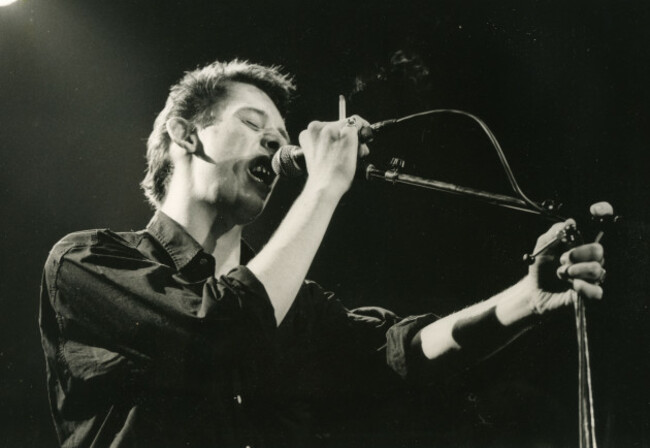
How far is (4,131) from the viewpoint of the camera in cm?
168

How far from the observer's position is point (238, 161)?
1556 mm

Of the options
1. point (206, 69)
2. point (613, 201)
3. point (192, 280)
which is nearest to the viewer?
point (192, 280)

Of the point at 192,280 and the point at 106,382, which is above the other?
the point at 192,280

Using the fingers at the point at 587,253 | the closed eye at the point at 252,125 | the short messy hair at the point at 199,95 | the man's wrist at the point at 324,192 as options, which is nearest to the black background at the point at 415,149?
the short messy hair at the point at 199,95

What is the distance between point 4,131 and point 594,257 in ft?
5.01

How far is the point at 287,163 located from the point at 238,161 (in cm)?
23

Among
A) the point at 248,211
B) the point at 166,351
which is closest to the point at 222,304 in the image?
the point at 166,351

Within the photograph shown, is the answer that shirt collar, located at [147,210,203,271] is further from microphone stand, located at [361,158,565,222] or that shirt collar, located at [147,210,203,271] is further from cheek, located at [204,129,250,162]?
microphone stand, located at [361,158,565,222]

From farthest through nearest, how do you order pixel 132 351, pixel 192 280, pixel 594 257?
1. pixel 192 280
2. pixel 132 351
3. pixel 594 257

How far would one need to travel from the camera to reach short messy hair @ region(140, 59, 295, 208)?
168cm

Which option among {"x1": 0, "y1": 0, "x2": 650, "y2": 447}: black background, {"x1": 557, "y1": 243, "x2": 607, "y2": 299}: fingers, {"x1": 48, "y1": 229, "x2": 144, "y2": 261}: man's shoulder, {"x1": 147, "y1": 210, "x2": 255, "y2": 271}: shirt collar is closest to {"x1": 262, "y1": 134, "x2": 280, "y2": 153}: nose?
{"x1": 0, "y1": 0, "x2": 650, "y2": 447}: black background

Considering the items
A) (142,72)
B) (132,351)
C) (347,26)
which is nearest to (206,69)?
(142,72)

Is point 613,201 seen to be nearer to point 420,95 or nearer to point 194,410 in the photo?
point 420,95

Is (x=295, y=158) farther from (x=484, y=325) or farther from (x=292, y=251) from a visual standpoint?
(x=484, y=325)
